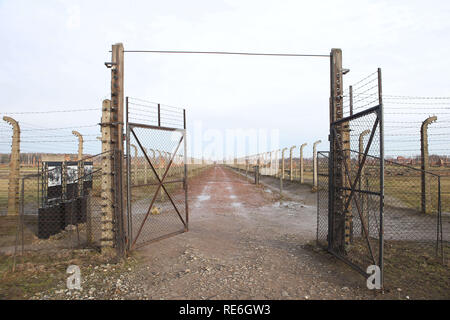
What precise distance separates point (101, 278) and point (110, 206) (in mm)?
1421

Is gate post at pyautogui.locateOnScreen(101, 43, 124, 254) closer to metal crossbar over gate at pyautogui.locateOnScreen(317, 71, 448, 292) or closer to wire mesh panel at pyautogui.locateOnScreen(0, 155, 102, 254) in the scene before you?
wire mesh panel at pyautogui.locateOnScreen(0, 155, 102, 254)

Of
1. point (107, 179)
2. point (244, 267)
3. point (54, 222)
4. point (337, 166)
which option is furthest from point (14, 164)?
point (337, 166)

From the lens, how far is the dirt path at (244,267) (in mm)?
3865

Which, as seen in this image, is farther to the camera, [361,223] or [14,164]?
[14,164]

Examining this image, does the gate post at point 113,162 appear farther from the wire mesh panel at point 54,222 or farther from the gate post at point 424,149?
the gate post at point 424,149

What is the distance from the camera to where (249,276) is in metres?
4.41

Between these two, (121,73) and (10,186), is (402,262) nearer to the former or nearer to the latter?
(121,73)

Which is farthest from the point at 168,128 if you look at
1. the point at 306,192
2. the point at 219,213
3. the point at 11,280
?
the point at 306,192

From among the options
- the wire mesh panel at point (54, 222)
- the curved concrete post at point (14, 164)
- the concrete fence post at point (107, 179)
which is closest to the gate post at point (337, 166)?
the concrete fence post at point (107, 179)

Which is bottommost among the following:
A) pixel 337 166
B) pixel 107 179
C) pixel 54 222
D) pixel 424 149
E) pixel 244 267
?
pixel 244 267

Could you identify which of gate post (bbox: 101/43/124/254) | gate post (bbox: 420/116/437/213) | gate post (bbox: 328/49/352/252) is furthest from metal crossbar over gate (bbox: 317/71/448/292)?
gate post (bbox: 101/43/124/254)

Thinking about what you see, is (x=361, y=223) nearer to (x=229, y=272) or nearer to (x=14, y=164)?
(x=229, y=272)

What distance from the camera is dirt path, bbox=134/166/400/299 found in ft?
12.7

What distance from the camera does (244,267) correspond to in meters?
4.80
